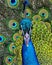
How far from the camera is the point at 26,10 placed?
594 centimetres

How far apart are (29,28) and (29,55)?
45cm

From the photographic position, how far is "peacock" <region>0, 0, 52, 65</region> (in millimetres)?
5934

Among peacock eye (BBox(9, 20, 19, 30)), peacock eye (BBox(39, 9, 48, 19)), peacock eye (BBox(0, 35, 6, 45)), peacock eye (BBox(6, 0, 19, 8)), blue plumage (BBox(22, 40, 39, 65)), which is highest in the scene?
peacock eye (BBox(6, 0, 19, 8))

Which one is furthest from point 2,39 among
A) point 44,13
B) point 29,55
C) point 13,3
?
point 44,13

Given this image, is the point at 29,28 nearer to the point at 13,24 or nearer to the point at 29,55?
the point at 13,24

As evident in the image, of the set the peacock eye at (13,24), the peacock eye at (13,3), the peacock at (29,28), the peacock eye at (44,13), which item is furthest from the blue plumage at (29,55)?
the peacock eye at (13,3)

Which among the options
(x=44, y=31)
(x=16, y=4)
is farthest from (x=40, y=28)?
(x=16, y=4)

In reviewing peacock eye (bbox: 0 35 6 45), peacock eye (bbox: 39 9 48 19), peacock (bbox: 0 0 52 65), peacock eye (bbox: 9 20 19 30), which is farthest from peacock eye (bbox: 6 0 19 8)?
peacock eye (bbox: 0 35 6 45)

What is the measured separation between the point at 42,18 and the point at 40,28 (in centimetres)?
15

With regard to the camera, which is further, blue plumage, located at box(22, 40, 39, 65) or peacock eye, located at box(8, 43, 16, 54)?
peacock eye, located at box(8, 43, 16, 54)

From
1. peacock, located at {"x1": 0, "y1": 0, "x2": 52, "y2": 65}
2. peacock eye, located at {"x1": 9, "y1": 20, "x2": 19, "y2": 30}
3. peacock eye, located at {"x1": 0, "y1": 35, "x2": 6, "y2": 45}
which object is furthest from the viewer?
peacock eye, located at {"x1": 0, "y1": 35, "x2": 6, "y2": 45}

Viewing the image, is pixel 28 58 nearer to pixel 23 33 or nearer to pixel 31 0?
pixel 23 33

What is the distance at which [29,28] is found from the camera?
19.2ft

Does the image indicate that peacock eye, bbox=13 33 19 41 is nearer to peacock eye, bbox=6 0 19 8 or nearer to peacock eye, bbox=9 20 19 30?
peacock eye, bbox=9 20 19 30
